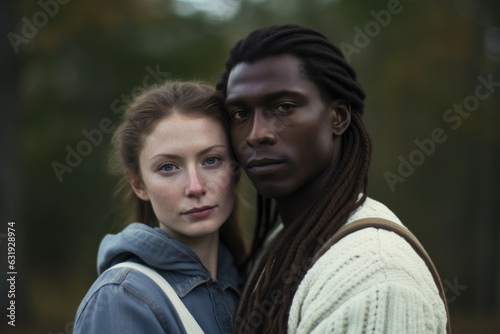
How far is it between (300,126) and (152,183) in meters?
0.78

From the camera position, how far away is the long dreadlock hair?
2482 millimetres

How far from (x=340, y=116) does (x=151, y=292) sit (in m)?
1.21

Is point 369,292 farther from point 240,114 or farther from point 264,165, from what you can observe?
point 240,114

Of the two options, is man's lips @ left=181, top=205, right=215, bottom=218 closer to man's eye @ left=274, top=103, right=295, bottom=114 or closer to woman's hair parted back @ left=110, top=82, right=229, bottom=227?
woman's hair parted back @ left=110, top=82, right=229, bottom=227

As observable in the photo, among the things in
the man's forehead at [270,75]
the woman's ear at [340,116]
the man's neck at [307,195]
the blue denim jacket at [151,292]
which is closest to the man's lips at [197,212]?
the blue denim jacket at [151,292]

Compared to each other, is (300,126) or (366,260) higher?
(300,126)

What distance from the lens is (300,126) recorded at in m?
2.59

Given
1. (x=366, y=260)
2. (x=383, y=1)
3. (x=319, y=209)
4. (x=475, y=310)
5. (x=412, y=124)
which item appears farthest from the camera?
(x=412, y=124)

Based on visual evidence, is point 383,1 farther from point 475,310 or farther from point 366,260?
point 366,260

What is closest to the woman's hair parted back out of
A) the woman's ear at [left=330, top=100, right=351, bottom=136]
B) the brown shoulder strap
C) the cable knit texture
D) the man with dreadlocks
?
Result: the man with dreadlocks

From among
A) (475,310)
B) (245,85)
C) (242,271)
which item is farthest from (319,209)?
(475,310)

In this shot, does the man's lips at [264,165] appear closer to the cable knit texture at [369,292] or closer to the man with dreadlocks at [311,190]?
the man with dreadlocks at [311,190]

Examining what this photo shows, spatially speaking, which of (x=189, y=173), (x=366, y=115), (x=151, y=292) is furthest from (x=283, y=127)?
(x=366, y=115)

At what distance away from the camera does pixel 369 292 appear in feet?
6.93
